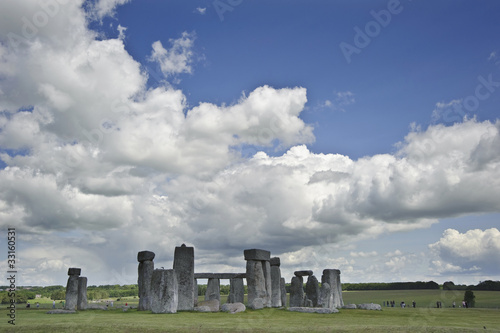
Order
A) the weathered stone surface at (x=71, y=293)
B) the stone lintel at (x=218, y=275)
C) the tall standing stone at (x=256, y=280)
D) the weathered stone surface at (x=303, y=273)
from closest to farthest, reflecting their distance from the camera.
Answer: the tall standing stone at (x=256, y=280)
the weathered stone surface at (x=71, y=293)
the weathered stone surface at (x=303, y=273)
the stone lintel at (x=218, y=275)

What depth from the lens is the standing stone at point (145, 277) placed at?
94.5ft

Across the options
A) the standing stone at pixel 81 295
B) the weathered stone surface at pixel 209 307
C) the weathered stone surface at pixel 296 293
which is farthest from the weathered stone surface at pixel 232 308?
the standing stone at pixel 81 295

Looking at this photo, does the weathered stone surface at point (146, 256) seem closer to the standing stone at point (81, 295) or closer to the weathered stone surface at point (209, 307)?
the weathered stone surface at point (209, 307)

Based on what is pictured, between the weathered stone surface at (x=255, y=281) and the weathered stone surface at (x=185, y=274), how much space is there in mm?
4011

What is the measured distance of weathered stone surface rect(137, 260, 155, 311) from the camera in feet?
94.3

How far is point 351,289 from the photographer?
331 ft

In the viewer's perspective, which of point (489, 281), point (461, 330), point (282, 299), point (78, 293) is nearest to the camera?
point (461, 330)

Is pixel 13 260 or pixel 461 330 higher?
A: pixel 13 260

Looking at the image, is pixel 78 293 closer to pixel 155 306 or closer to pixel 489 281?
pixel 155 306

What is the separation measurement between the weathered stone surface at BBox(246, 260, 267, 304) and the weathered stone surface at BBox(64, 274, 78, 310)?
1215 centimetres

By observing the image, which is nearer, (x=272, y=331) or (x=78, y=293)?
(x=272, y=331)

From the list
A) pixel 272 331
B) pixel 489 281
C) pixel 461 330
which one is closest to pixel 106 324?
pixel 272 331

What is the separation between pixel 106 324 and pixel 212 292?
16862 millimetres

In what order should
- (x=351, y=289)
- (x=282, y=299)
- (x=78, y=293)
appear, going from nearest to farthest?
(x=78, y=293) < (x=282, y=299) < (x=351, y=289)
